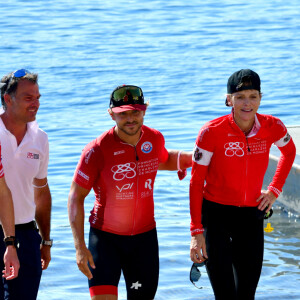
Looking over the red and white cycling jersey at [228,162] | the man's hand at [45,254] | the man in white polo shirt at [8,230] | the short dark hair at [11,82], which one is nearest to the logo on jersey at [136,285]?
the red and white cycling jersey at [228,162]

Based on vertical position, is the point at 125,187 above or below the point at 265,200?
above

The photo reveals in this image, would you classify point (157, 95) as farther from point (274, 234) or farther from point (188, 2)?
point (188, 2)

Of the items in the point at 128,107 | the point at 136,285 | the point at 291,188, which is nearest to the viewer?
the point at 128,107

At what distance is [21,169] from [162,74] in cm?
1774

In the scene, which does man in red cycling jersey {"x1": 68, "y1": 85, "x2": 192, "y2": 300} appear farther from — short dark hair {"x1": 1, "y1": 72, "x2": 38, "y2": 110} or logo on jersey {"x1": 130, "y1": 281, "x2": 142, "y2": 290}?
short dark hair {"x1": 1, "y1": 72, "x2": 38, "y2": 110}

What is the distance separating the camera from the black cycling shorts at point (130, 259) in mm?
5910

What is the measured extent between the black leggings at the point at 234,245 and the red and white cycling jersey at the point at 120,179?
1.52ft

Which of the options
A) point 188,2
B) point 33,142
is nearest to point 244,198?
point 33,142

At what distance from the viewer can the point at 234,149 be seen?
613 cm

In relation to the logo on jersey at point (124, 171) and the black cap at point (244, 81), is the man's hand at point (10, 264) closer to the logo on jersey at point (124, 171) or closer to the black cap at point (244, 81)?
the logo on jersey at point (124, 171)

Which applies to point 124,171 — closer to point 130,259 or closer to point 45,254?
point 130,259

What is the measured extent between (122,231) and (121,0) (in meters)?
30.8

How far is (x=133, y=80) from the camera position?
72.8 feet

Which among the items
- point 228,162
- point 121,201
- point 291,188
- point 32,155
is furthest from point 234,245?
point 291,188
